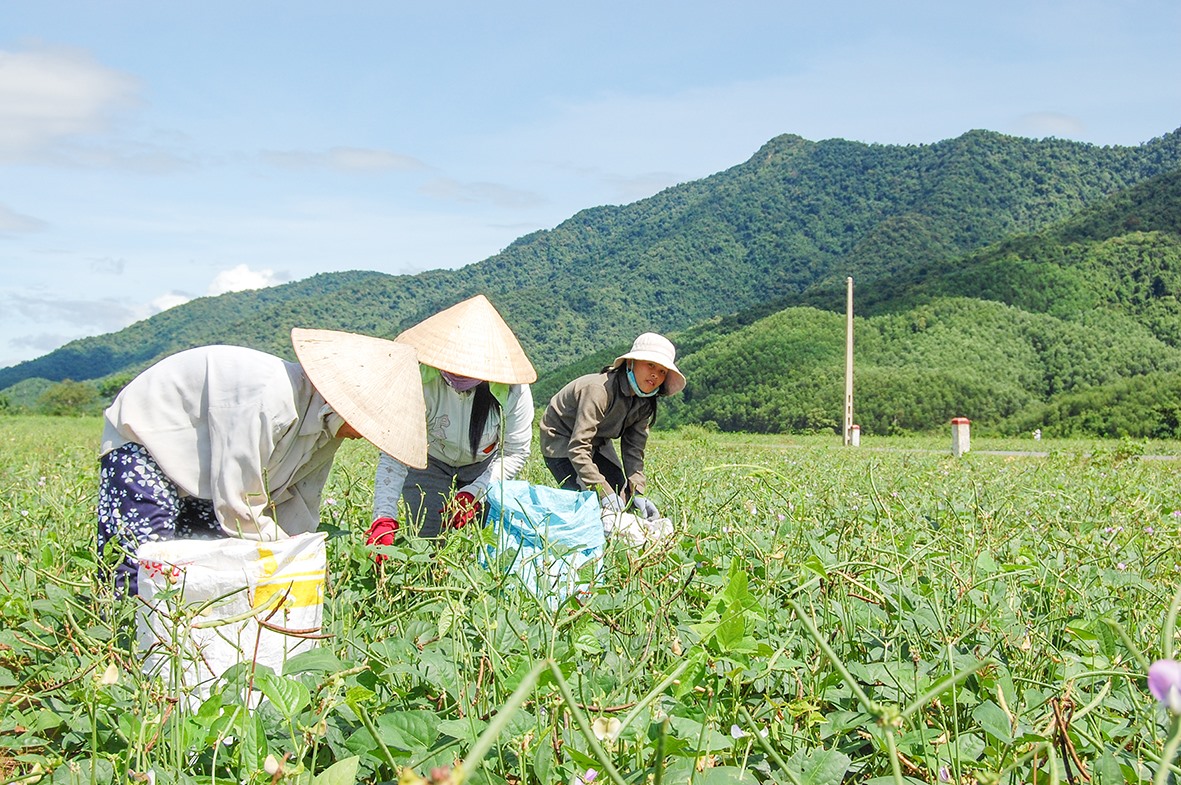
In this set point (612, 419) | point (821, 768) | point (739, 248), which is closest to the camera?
point (821, 768)

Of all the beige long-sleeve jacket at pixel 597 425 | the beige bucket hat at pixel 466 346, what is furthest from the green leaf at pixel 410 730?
the beige long-sleeve jacket at pixel 597 425

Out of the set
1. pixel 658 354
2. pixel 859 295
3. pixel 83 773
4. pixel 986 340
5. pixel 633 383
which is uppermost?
pixel 859 295

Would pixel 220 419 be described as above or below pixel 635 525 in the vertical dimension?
above

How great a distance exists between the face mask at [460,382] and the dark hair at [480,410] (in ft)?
0.20

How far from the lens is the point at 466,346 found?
3287 millimetres

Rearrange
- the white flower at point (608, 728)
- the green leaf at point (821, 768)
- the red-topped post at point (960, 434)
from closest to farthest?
the white flower at point (608, 728) < the green leaf at point (821, 768) < the red-topped post at point (960, 434)

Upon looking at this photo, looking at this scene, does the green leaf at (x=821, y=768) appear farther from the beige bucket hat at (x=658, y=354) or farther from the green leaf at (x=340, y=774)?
the beige bucket hat at (x=658, y=354)

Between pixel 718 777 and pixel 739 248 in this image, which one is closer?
pixel 718 777

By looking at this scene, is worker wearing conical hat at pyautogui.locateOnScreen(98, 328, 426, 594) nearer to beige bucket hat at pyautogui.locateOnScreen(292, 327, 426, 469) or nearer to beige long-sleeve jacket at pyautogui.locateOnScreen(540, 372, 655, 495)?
beige bucket hat at pyautogui.locateOnScreen(292, 327, 426, 469)

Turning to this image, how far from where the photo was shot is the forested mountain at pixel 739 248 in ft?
225

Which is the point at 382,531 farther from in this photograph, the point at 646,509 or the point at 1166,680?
the point at 1166,680

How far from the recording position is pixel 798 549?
267 centimetres

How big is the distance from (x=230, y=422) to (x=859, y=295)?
41.9m

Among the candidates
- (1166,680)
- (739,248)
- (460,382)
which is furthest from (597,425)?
(739,248)
